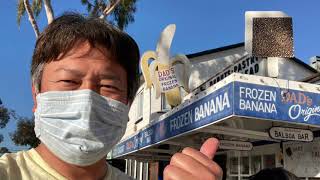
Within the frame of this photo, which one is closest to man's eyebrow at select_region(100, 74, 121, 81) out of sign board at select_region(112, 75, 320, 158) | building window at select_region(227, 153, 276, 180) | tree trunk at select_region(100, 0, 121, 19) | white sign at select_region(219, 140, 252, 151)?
sign board at select_region(112, 75, 320, 158)

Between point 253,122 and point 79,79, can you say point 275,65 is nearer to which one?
point 253,122

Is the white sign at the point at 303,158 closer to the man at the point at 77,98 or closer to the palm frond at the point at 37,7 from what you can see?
the man at the point at 77,98

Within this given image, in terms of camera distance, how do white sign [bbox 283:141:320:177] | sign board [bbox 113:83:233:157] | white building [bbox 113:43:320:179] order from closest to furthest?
white building [bbox 113:43:320:179] < sign board [bbox 113:83:233:157] < white sign [bbox 283:141:320:177]

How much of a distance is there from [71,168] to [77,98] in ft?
1.14

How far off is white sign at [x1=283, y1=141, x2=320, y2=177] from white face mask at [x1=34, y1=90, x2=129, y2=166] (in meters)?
6.68

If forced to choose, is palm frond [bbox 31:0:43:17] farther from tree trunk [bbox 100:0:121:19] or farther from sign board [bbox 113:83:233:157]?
sign board [bbox 113:83:233:157]

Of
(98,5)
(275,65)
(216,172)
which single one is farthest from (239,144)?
(98,5)

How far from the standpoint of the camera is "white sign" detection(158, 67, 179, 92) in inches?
432

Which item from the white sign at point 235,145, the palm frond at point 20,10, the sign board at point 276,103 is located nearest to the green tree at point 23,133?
the palm frond at point 20,10

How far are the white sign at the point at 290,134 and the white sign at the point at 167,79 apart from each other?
13.4 feet

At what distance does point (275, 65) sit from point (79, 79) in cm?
552

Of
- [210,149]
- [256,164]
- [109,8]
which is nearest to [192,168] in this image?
[210,149]

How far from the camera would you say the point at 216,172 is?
1.56m

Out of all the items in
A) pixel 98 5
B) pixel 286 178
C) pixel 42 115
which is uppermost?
pixel 98 5
